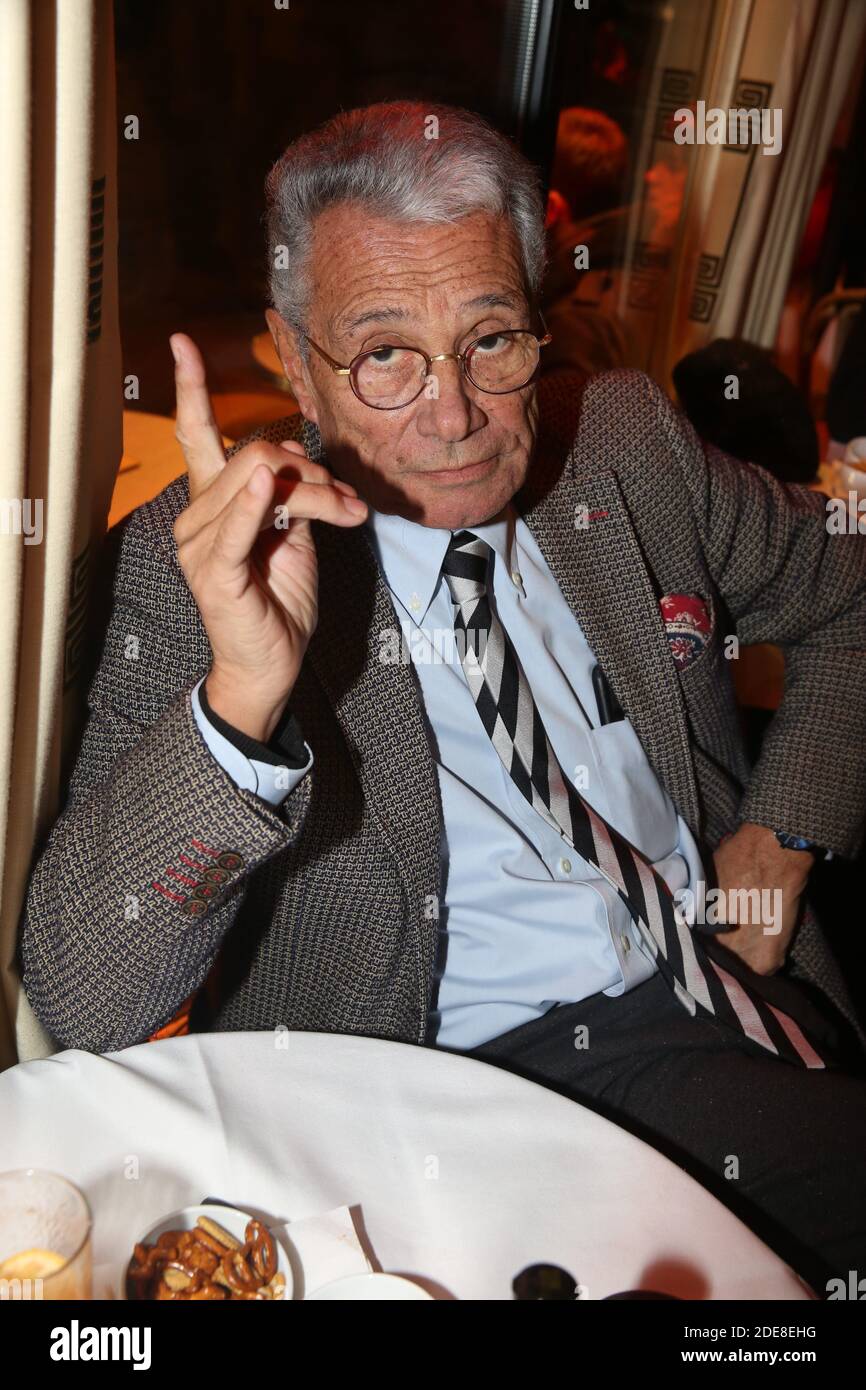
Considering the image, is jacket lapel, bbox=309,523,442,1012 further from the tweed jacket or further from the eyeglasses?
the eyeglasses

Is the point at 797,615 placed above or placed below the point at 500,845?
above

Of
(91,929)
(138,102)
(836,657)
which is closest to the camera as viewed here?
(91,929)

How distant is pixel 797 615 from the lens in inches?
73.1

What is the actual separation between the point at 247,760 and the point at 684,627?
842 mm

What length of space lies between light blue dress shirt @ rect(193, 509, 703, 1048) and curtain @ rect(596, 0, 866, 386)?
2934 mm

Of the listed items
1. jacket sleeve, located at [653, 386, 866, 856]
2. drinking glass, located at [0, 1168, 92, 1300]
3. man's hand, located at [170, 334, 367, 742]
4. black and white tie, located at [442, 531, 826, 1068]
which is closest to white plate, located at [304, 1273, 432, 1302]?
drinking glass, located at [0, 1168, 92, 1300]

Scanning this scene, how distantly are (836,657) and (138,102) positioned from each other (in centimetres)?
398

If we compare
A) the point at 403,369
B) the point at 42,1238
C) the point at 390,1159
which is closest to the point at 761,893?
the point at 390,1159

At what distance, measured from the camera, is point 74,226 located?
1.10 m

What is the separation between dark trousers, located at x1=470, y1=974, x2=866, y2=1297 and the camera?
50.5 inches

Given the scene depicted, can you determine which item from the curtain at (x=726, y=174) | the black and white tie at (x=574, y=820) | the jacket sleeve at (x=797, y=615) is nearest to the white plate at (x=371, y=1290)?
the black and white tie at (x=574, y=820)

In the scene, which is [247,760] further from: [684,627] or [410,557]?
[684,627]

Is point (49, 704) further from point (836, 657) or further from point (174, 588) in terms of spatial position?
point (836, 657)
